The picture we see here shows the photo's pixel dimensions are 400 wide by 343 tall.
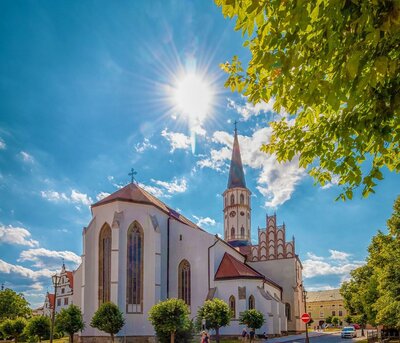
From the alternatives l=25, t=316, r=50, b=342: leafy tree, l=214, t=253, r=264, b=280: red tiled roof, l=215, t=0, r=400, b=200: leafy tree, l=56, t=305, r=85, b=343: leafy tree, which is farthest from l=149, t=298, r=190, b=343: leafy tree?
l=215, t=0, r=400, b=200: leafy tree

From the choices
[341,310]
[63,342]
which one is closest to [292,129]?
[63,342]

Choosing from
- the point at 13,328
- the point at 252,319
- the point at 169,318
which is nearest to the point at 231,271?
the point at 252,319

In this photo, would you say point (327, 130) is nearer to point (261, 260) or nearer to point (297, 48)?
point (297, 48)

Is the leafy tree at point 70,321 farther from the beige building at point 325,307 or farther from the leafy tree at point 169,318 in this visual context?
the beige building at point 325,307

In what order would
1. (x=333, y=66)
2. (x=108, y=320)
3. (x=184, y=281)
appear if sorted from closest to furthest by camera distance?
(x=333, y=66)
(x=108, y=320)
(x=184, y=281)

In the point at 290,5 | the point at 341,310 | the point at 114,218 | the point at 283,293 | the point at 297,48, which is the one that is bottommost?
the point at 341,310

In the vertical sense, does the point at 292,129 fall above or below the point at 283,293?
above

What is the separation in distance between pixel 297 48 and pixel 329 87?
Result: 55 centimetres

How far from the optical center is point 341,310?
3979 inches

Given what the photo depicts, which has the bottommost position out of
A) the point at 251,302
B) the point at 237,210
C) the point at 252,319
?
the point at 252,319

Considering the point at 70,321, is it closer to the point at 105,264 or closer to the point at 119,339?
the point at 119,339

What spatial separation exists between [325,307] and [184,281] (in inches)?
3001

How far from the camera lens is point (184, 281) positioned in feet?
125

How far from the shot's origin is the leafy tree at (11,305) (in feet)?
203
